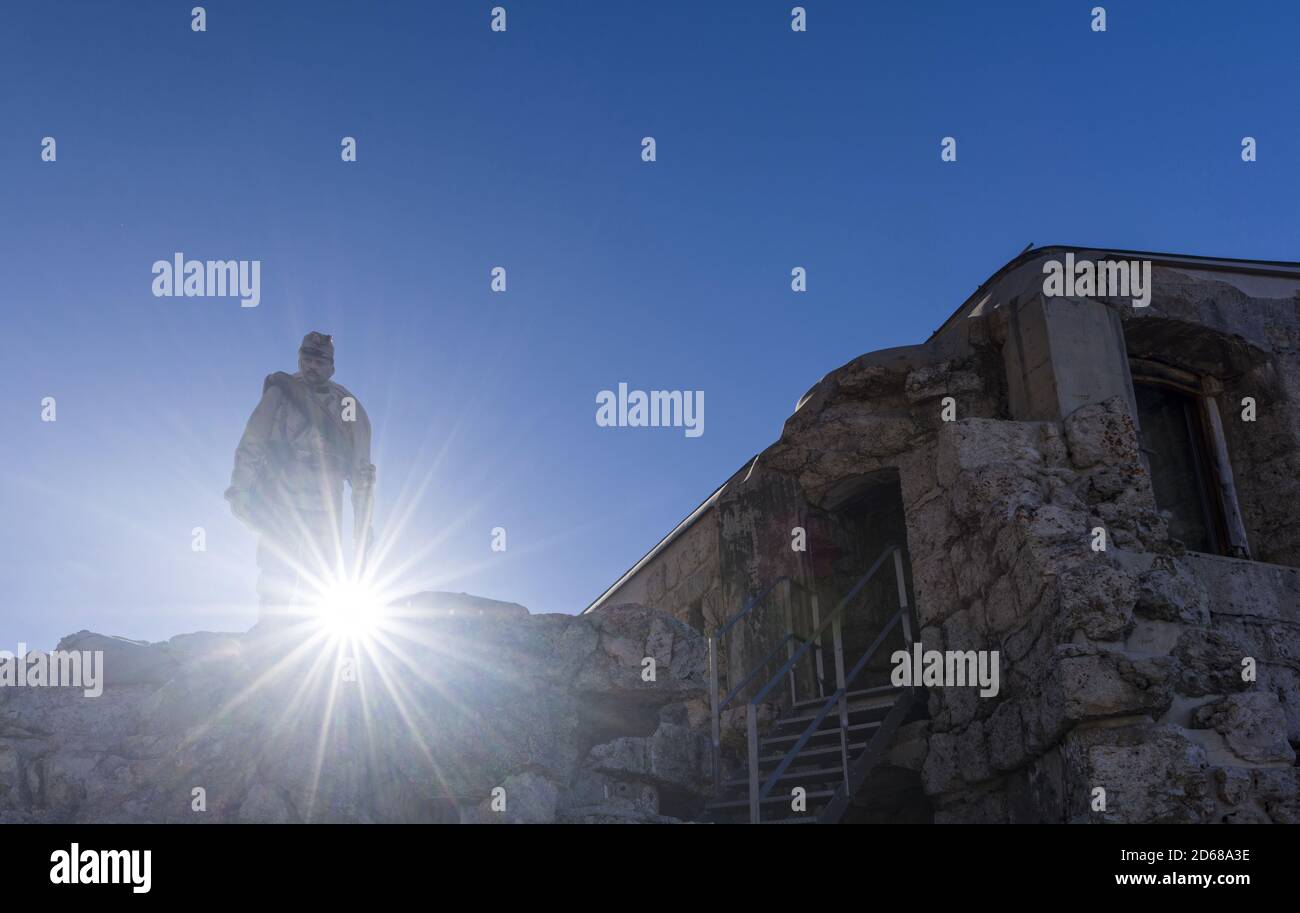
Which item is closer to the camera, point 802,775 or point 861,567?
point 802,775

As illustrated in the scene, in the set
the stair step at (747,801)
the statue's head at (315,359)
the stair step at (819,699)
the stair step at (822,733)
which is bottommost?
the stair step at (747,801)

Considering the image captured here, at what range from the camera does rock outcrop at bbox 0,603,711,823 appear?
21.3 feet

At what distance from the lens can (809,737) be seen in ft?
27.5

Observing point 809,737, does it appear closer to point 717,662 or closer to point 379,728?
point 717,662

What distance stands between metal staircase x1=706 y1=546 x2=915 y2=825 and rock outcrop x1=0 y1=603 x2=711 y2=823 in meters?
0.45

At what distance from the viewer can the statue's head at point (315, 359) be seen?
8.11 metres

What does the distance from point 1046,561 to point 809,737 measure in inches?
87.1

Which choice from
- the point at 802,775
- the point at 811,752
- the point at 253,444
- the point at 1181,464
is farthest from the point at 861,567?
the point at 253,444

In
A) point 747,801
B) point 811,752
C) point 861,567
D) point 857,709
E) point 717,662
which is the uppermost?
point 861,567

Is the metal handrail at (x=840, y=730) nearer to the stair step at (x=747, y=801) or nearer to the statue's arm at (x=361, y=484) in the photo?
the stair step at (x=747, y=801)

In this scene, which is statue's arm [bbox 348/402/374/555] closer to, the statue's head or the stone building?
the statue's head

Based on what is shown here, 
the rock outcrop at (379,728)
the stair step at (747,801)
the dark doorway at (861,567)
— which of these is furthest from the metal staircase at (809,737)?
the rock outcrop at (379,728)

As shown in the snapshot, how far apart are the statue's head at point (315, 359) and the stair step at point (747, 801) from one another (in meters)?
3.93
